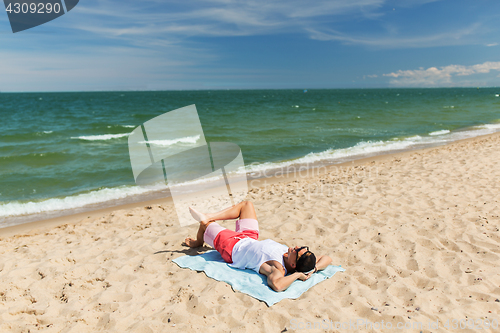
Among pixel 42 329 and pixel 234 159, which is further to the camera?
pixel 234 159

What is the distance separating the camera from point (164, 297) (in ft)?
A: 11.1

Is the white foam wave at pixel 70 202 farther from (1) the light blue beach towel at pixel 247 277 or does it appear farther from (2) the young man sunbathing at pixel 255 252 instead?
(1) the light blue beach towel at pixel 247 277

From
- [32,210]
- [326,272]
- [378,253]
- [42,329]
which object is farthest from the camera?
[32,210]

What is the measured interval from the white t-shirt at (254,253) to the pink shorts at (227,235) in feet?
0.31

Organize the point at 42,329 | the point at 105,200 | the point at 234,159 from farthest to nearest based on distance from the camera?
the point at 234,159 → the point at 105,200 → the point at 42,329

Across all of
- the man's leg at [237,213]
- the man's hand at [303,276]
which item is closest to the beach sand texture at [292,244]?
the man's hand at [303,276]

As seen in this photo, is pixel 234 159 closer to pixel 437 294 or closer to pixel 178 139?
pixel 178 139

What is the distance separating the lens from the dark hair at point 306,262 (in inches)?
142

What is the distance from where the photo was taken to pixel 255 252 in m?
3.87

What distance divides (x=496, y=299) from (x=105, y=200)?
26.4 ft

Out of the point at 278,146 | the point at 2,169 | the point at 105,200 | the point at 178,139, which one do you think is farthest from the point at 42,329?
the point at 178,139

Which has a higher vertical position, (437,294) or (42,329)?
(42,329)

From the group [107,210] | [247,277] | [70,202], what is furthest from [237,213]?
[70,202]

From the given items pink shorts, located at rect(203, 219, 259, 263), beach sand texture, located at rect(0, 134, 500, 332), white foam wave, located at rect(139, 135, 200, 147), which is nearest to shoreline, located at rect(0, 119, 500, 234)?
beach sand texture, located at rect(0, 134, 500, 332)
